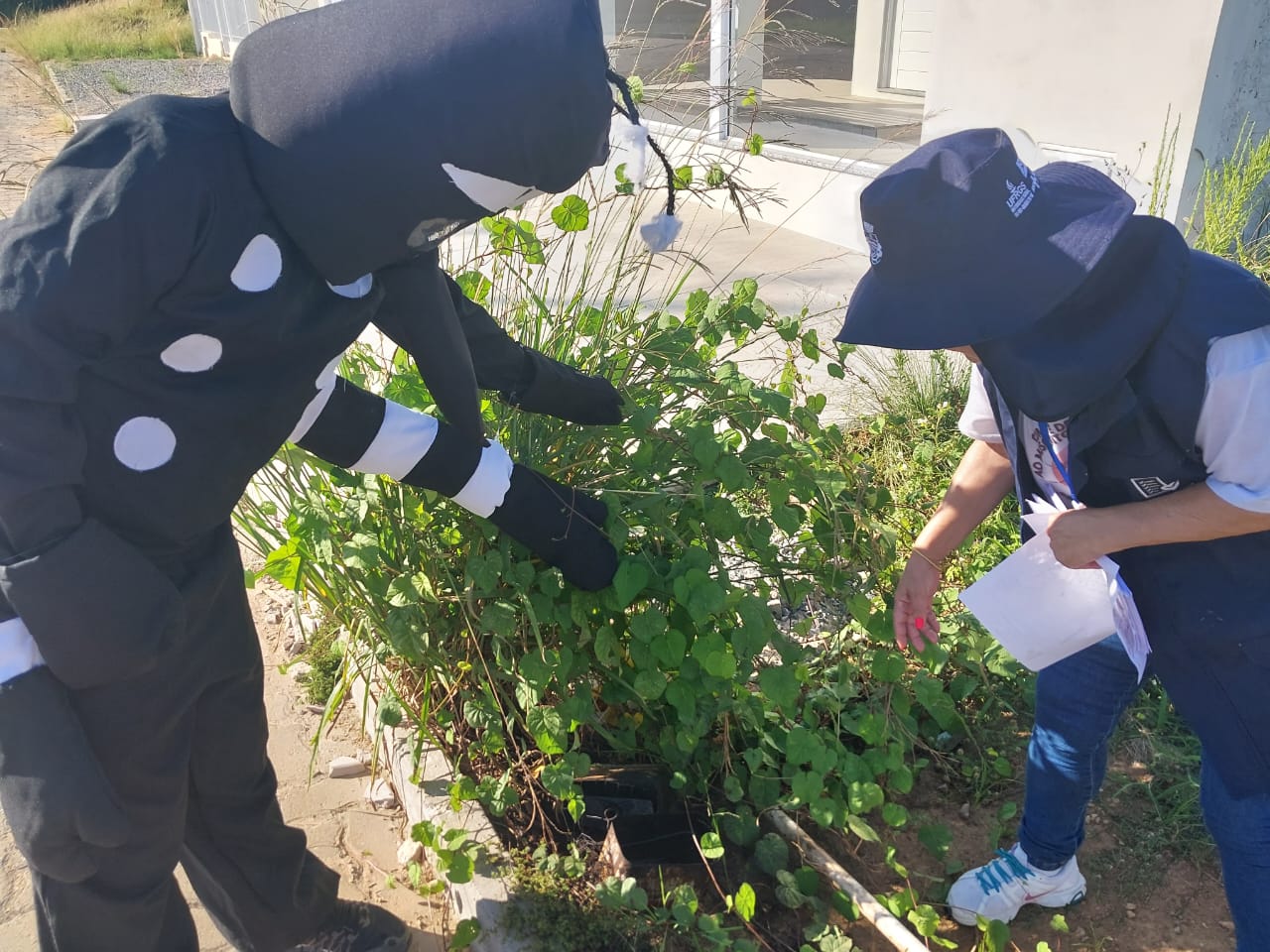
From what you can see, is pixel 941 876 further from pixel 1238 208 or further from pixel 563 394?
pixel 1238 208

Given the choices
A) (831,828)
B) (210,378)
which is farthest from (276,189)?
(831,828)

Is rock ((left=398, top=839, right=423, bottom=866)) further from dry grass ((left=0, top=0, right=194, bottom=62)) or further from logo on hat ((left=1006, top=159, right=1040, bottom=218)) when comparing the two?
dry grass ((left=0, top=0, right=194, bottom=62))

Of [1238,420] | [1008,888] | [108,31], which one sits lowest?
[108,31]

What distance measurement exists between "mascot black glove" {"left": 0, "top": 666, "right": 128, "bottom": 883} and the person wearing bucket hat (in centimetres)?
111

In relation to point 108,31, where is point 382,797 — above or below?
above

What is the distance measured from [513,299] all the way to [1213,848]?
73.0 inches

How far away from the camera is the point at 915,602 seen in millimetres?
1780

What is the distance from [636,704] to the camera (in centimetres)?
202

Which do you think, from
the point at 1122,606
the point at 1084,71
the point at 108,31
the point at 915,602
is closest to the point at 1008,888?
the point at 915,602

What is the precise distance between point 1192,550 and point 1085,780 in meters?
0.53

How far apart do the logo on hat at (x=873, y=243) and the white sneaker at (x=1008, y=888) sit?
1150mm

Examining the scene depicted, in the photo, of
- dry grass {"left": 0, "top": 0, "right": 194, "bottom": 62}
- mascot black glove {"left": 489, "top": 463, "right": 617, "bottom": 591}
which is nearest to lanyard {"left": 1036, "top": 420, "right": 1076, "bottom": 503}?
mascot black glove {"left": 489, "top": 463, "right": 617, "bottom": 591}

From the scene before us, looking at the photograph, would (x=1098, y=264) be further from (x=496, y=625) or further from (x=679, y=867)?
(x=679, y=867)

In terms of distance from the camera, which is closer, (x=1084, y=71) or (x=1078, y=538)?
(x=1078, y=538)
